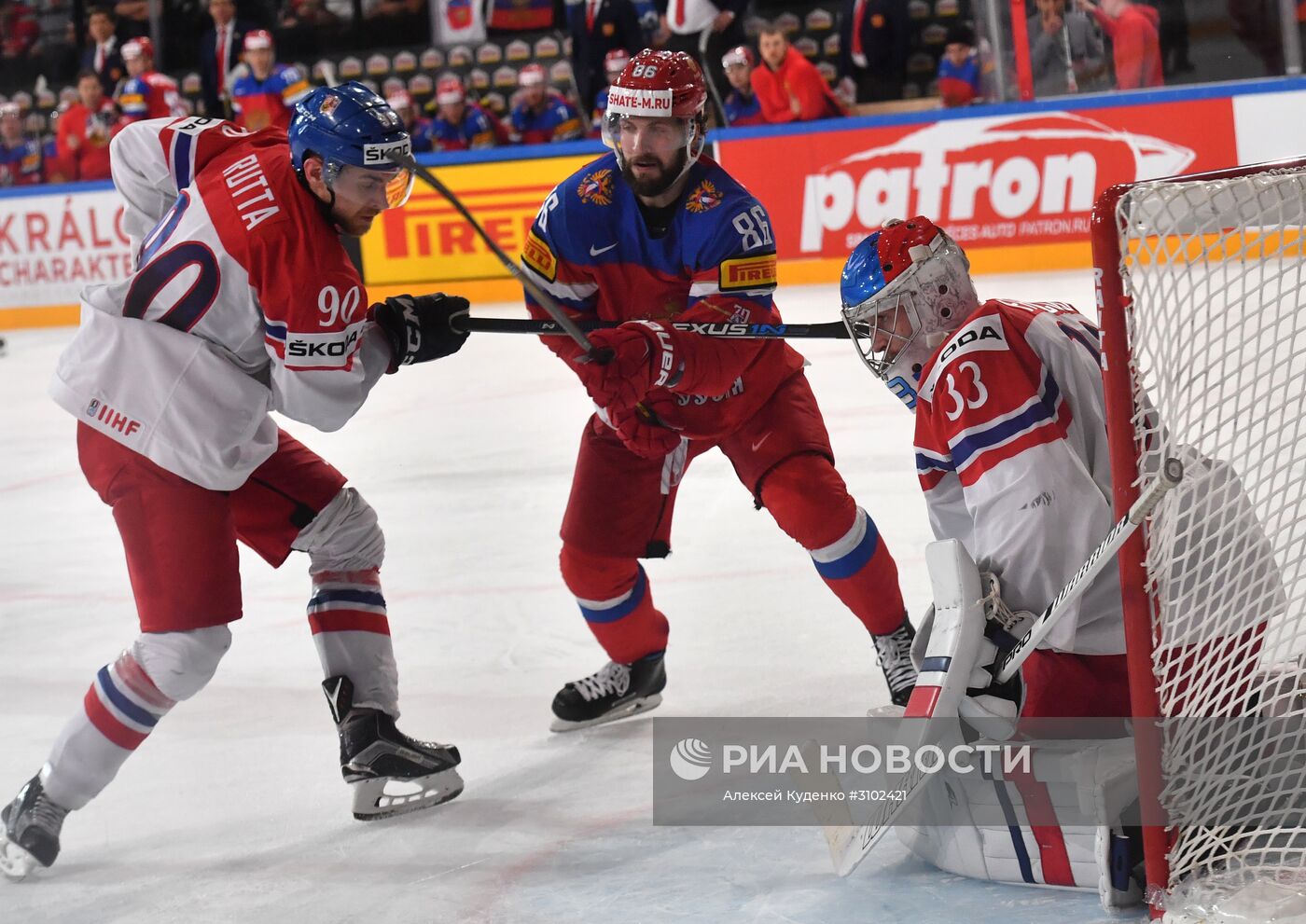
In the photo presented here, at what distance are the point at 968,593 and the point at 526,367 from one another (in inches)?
213

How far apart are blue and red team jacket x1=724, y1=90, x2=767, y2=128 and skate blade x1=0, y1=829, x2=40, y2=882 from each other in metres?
7.60

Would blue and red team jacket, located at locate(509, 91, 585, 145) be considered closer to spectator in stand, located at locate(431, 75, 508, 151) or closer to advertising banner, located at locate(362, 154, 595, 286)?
spectator in stand, located at locate(431, 75, 508, 151)

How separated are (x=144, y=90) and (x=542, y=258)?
8.59 metres

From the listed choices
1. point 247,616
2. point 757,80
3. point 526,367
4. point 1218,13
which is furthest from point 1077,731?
point 757,80

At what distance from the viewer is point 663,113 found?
9.37 feet

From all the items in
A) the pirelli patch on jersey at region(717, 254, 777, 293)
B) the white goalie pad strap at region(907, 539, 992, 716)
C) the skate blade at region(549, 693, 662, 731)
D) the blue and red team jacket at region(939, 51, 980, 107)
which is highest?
the blue and red team jacket at region(939, 51, 980, 107)

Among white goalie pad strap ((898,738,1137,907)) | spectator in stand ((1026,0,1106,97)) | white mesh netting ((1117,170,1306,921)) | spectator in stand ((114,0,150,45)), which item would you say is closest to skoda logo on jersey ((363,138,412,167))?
white mesh netting ((1117,170,1306,921))

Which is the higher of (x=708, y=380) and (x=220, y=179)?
(x=220, y=179)

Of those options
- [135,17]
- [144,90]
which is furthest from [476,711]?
[135,17]

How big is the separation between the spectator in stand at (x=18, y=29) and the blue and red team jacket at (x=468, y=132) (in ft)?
12.8

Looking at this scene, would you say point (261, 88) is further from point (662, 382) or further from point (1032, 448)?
point (1032, 448)

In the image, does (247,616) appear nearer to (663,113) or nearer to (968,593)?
(663,113)

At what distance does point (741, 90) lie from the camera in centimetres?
955

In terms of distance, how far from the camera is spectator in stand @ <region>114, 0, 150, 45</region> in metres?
11.8
